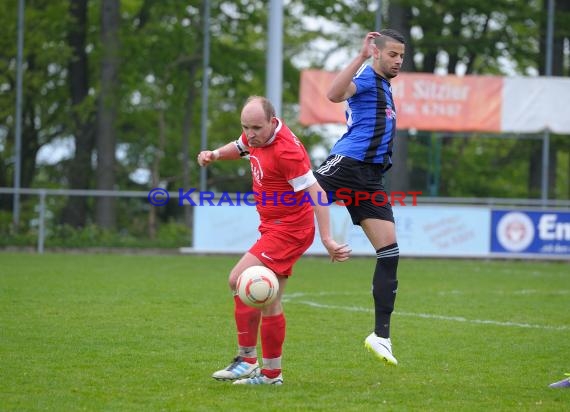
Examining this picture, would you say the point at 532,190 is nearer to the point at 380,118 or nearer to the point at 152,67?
the point at 152,67

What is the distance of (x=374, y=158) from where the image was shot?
6.59 metres

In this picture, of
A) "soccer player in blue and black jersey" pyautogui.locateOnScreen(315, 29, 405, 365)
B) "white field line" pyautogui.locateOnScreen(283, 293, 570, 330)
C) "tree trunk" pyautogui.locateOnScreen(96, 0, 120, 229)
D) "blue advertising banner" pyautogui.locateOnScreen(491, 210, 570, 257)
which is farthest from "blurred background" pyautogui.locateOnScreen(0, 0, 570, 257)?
"soccer player in blue and black jersey" pyautogui.locateOnScreen(315, 29, 405, 365)

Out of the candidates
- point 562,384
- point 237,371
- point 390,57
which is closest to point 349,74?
point 390,57

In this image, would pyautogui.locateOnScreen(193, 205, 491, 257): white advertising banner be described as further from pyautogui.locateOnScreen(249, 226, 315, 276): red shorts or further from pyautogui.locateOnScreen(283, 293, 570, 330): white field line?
pyautogui.locateOnScreen(249, 226, 315, 276): red shorts

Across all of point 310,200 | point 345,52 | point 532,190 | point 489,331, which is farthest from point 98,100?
point 310,200

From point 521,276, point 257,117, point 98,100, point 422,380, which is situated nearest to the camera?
point 257,117

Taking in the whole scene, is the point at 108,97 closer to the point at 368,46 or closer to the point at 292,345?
the point at 292,345

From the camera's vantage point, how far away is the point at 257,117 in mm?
5812

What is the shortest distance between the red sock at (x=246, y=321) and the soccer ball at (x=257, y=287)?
0.85ft

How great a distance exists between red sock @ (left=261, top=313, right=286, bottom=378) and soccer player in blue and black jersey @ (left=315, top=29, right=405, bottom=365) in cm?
73

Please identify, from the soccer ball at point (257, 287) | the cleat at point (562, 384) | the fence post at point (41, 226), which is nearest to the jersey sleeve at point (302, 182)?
the soccer ball at point (257, 287)

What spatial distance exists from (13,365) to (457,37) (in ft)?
68.9

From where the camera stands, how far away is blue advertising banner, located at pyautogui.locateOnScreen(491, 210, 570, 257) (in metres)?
18.3

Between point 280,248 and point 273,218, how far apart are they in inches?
8.3
